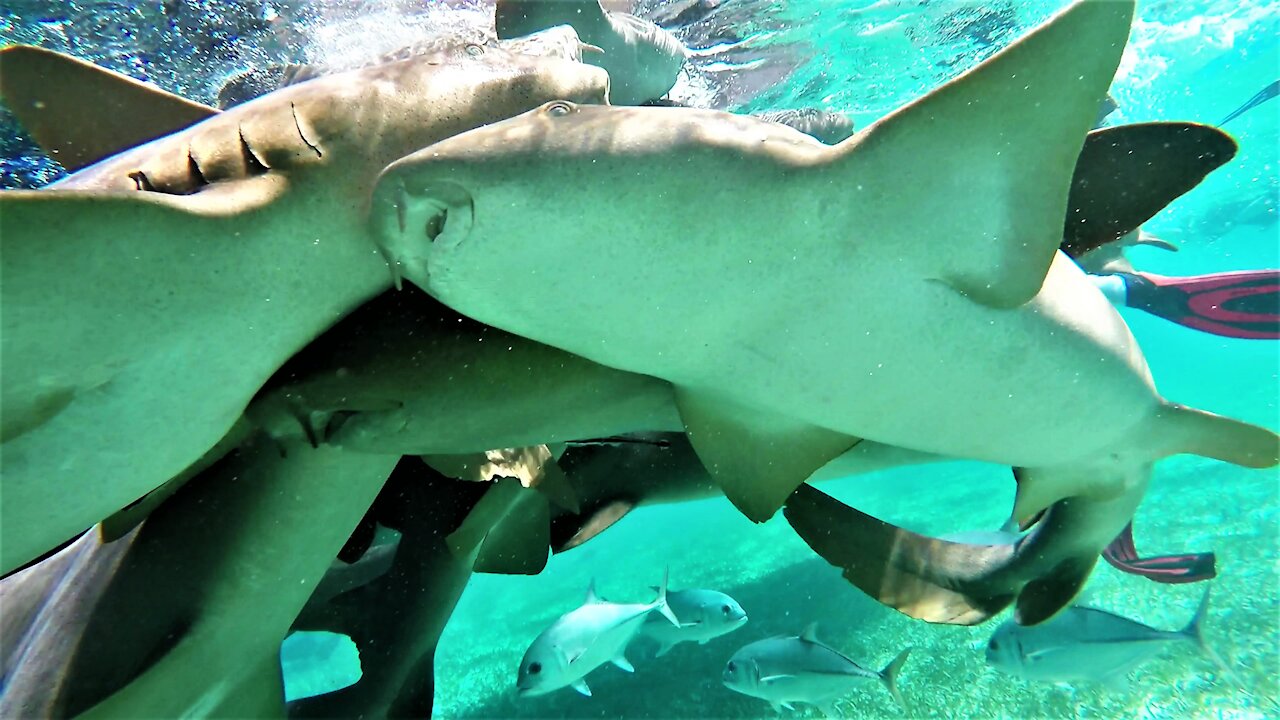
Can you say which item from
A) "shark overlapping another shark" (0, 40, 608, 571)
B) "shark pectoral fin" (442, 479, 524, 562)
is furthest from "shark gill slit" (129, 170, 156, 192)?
"shark pectoral fin" (442, 479, 524, 562)

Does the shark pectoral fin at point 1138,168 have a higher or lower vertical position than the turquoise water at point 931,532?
higher

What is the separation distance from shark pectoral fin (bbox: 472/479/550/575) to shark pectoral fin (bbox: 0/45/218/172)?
6.93ft

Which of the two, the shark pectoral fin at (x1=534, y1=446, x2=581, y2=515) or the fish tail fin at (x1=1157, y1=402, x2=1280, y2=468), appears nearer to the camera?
the shark pectoral fin at (x1=534, y1=446, x2=581, y2=515)

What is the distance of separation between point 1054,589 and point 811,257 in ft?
11.6

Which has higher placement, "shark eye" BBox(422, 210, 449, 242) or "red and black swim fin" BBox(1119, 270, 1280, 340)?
"shark eye" BBox(422, 210, 449, 242)

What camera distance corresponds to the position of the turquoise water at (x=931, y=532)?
7180 mm

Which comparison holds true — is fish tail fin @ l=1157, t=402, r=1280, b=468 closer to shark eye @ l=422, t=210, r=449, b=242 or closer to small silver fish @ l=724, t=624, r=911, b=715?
shark eye @ l=422, t=210, r=449, b=242

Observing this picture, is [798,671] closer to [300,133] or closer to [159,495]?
[159,495]

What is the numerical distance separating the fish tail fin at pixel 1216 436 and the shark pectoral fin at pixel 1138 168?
Answer: 0.88m

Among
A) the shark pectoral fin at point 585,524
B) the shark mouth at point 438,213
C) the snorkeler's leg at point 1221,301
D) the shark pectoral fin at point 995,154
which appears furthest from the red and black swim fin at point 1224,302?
the shark mouth at point 438,213

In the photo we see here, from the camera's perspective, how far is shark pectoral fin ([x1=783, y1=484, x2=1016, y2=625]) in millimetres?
3699

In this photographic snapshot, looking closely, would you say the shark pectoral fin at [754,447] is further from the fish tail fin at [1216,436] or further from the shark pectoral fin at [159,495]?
the shark pectoral fin at [159,495]

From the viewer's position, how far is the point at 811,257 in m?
1.77

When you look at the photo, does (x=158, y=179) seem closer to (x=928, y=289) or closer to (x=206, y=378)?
(x=206, y=378)
